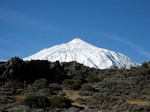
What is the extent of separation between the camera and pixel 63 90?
140 feet

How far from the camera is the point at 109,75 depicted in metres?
58.0

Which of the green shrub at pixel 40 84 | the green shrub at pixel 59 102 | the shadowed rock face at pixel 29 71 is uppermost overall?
the shadowed rock face at pixel 29 71

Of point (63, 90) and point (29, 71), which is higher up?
point (29, 71)

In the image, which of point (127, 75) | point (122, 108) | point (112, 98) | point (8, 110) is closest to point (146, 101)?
point (112, 98)

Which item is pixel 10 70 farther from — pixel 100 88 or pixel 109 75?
pixel 109 75

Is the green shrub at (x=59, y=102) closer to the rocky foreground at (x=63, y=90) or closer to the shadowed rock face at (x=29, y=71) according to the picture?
the rocky foreground at (x=63, y=90)

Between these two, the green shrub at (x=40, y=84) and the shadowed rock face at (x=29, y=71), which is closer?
the green shrub at (x=40, y=84)

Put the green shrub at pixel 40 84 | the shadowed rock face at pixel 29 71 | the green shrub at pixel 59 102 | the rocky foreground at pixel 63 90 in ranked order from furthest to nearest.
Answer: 1. the shadowed rock face at pixel 29 71
2. the green shrub at pixel 40 84
3. the green shrub at pixel 59 102
4. the rocky foreground at pixel 63 90

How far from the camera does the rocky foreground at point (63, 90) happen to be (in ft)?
104

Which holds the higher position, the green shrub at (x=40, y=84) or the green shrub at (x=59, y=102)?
the green shrub at (x=40, y=84)

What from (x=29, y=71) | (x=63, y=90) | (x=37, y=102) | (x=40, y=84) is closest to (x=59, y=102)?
(x=37, y=102)

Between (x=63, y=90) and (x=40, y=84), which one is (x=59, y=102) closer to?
(x=63, y=90)

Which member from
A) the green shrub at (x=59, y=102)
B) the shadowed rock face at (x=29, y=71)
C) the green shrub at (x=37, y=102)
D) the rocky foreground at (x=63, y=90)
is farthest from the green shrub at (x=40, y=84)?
the green shrub at (x=37, y=102)

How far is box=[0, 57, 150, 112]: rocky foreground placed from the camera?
3172 centimetres
